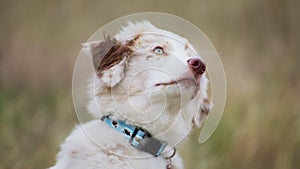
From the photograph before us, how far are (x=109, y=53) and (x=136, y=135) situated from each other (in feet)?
1.31

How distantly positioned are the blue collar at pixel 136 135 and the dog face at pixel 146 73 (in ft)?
0.17

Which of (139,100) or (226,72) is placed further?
(226,72)

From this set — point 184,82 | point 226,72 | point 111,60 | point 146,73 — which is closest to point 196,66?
point 184,82

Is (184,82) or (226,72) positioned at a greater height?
(226,72)

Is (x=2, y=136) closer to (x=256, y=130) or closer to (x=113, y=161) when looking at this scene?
(x=113, y=161)

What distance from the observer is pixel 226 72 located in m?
2.92

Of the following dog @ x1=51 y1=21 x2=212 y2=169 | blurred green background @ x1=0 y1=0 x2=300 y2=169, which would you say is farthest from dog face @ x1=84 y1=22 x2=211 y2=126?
blurred green background @ x1=0 y1=0 x2=300 y2=169

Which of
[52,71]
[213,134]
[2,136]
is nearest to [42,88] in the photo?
[52,71]

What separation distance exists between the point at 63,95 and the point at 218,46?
0.87 metres

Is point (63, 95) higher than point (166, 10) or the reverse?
the reverse

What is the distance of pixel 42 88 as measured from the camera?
9.77 feet

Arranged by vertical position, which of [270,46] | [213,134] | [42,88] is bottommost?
[42,88]

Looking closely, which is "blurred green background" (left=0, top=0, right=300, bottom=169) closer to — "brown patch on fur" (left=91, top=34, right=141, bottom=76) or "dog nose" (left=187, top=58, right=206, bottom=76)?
"brown patch on fur" (left=91, top=34, right=141, bottom=76)

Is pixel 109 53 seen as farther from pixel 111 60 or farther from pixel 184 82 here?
pixel 184 82
